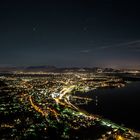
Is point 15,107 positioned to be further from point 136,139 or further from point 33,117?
point 136,139

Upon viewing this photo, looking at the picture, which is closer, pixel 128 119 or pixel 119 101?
pixel 128 119

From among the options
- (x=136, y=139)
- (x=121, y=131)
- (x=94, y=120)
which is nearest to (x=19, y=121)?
(x=94, y=120)

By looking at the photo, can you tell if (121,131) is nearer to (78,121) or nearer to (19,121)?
(78,121)

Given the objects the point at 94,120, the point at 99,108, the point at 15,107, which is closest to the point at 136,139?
the point at 94,120

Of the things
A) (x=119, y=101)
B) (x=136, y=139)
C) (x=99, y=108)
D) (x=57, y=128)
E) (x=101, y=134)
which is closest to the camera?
(x=136, y=139)

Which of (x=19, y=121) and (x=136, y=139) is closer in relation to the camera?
(x=136, y=139)

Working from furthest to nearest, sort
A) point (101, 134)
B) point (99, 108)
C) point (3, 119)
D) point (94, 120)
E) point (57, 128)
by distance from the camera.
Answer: point (99, 108) < point (3, 119) < point (94, 120) < point (57, 128) < point (101, 134)

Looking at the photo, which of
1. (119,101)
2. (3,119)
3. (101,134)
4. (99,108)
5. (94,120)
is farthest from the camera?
(119,101)

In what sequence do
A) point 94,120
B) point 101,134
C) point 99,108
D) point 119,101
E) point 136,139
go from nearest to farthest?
point 136,139 < point 101,134 < point 94,120 < point 99,108 < point 119,101
